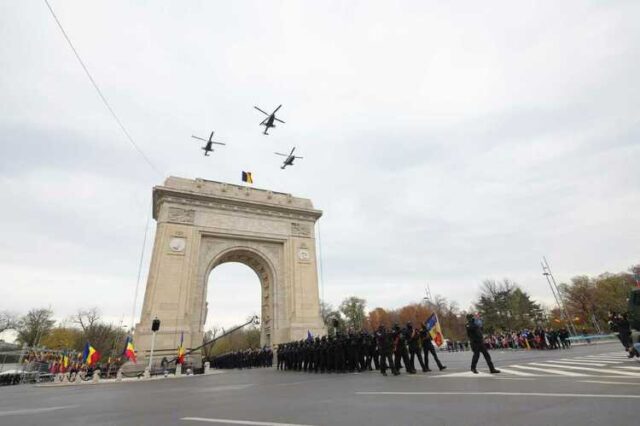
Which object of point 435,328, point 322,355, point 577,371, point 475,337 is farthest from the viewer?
point 322,355

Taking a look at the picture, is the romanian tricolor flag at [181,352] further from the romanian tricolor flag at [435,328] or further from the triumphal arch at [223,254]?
the romanian tricolor flag at [435,328]

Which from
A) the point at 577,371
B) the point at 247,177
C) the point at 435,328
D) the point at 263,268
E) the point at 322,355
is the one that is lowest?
the point at 577,371

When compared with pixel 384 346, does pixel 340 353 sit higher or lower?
lower

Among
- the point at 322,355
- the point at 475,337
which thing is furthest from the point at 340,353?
the point at 475,337

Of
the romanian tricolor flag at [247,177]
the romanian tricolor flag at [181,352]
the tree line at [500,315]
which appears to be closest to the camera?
the romanian tricolor flag at [181,352]

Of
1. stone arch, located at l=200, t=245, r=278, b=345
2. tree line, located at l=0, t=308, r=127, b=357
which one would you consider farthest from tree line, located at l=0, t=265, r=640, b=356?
stone arch, located at l=200, t=245, r=278, b=345

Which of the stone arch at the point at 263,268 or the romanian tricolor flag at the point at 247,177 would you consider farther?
the romanian tricolor flag at the point at 247,177

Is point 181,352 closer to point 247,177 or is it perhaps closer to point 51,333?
point 247,177

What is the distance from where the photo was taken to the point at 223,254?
95.0 ft

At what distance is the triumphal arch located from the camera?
80.8ft

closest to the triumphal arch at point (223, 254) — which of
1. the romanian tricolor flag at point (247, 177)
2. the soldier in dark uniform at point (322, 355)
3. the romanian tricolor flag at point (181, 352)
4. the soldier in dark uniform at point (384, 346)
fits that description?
the romanian tricolor flag at point (181, 352)

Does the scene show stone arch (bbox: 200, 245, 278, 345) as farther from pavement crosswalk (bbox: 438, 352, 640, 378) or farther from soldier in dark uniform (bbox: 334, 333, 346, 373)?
pavement crosswalk (bbox: 438, 352, 640, 378)

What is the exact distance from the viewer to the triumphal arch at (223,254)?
80.8 feet

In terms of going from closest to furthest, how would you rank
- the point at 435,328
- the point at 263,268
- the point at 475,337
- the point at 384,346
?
the point at 475,337 → the point at 384,346 → the point at 435,328 → the point at 263,268
